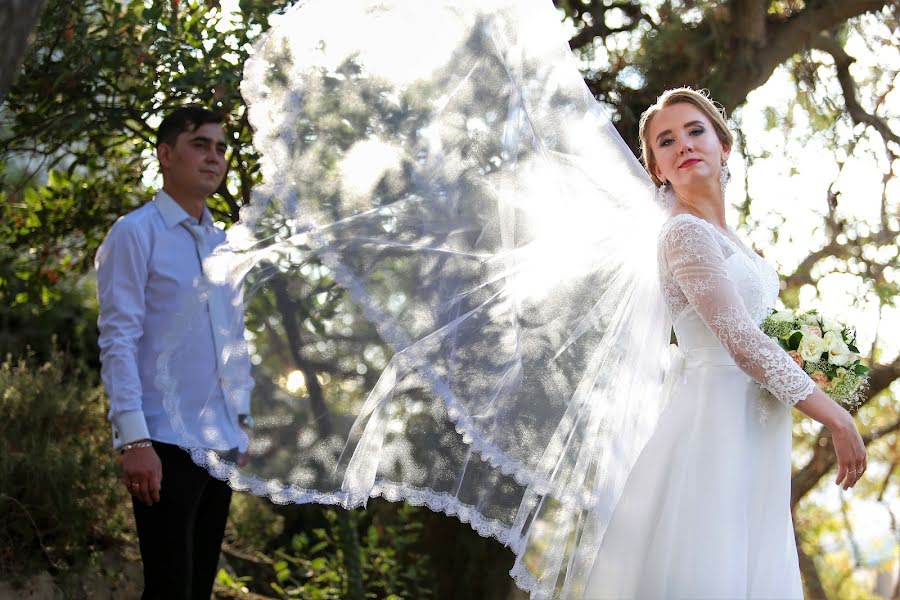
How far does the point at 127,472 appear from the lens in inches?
117

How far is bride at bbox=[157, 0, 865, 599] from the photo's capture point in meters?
2.67

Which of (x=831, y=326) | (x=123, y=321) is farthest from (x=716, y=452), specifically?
(x=123, y=321)

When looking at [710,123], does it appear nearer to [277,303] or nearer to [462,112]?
[462,112]

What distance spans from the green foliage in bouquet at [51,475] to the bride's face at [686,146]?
295 cm

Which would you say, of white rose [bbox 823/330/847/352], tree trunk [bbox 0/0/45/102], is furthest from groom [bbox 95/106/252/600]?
white rose [bbox 823/330/847/352]

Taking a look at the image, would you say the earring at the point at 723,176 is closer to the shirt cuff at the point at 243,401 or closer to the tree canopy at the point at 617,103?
the shirt cuff at the point at 243,401

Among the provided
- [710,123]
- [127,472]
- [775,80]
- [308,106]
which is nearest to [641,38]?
[775,80]

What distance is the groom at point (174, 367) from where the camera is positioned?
270 centimetres

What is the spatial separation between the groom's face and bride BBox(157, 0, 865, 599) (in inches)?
25.9

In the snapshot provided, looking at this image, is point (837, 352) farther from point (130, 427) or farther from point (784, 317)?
point (130, 427)

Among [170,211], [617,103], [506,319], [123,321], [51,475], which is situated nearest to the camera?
[506,319]

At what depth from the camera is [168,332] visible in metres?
2.83

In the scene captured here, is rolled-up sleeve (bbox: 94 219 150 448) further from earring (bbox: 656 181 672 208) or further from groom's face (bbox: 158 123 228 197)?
earring (bbox: 656 181 672 208)

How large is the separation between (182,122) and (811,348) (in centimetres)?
217
